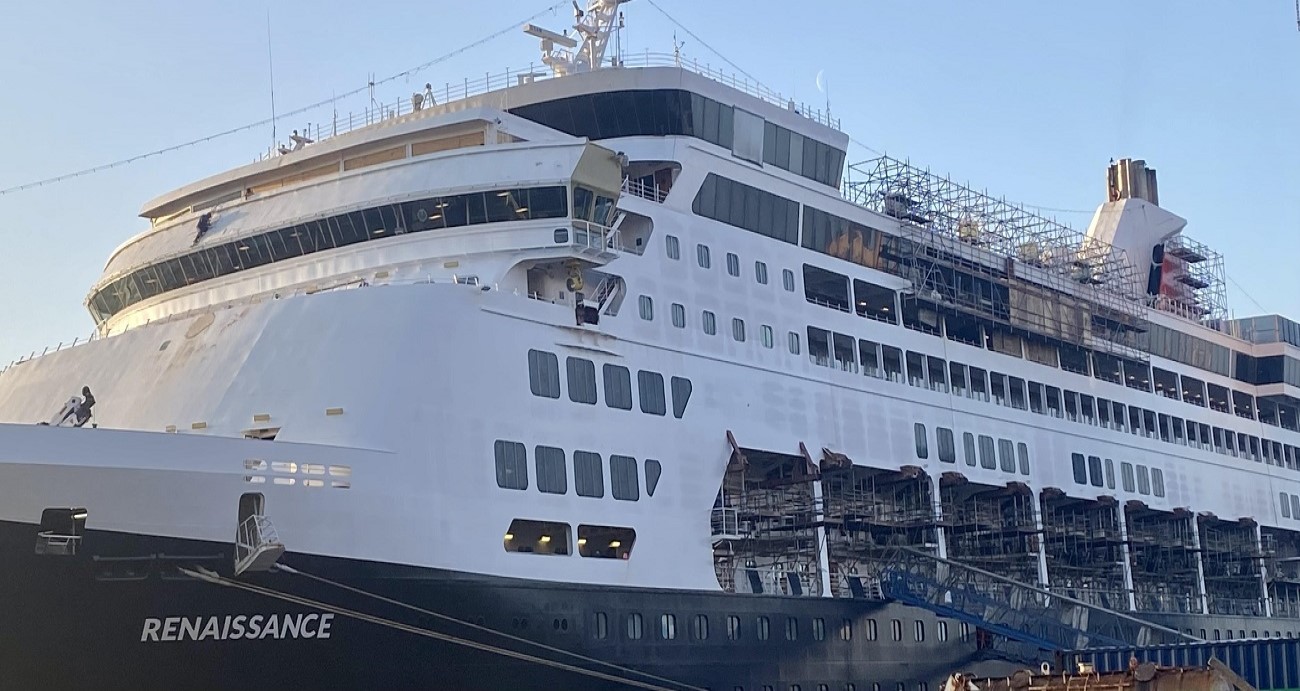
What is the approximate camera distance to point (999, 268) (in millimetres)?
43938

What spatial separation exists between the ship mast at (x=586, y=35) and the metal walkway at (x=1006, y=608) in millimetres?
14661

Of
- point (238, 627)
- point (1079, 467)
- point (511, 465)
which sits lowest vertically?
point (238, 627)

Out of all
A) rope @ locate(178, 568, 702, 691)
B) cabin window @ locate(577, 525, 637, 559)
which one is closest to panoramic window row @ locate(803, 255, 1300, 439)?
cabin window @ locate(577, 525, 637, 559)

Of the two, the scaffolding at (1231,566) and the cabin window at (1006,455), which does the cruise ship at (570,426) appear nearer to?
the cabin window at (1006,455)

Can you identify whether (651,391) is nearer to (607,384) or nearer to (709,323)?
(607,384)

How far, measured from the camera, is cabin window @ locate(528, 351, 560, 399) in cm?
2859

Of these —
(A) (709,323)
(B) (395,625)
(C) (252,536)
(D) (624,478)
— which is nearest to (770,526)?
(A) (709,323)

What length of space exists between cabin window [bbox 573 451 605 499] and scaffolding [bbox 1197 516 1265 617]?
95.6 ft

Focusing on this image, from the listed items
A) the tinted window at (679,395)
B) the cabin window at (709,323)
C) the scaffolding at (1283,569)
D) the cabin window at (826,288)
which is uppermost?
the cabin window at (826,288)

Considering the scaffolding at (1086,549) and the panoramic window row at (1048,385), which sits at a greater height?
the panoramic window row at (1048,385)

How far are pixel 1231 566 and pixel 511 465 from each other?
112ft

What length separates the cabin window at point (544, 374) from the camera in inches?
1126

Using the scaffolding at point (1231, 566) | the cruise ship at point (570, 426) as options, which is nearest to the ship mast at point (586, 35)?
the cruise ship at point (570, 426)

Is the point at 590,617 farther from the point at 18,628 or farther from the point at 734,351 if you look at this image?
the point at 18,628
